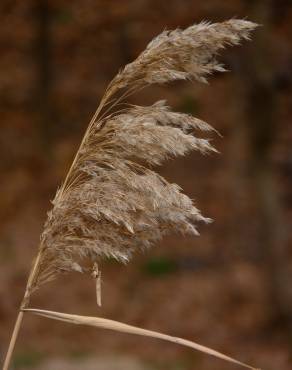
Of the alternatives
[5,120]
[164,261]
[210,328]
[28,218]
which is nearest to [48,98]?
[5,120]

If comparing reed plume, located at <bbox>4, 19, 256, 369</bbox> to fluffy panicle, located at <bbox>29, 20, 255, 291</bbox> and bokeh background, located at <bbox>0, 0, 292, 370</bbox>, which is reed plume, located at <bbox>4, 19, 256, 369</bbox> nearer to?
fluffy panicle, located at <bbox>29, 20, 255, 291</bbox>

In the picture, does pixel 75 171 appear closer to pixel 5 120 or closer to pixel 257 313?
pixel 257 313

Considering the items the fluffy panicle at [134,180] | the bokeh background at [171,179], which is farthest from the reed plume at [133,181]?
the bokeh background at [171,179]

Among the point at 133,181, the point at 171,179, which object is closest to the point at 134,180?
the point at 133,181

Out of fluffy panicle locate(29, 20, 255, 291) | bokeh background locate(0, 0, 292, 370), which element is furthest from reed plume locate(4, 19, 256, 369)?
bokeh background locate(0, 0, 292, 370)

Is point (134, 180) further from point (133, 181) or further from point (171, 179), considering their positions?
point (171, 179)

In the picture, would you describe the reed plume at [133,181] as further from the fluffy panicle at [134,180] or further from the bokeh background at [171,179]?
the bokeh background at [171,179]

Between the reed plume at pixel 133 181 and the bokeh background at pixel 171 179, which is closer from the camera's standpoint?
the reed plume at pixel 133 181

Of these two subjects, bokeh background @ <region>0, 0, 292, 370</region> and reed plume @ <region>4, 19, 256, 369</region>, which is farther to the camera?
bokeh background @ <region>0, 0, 292, 370</region>
